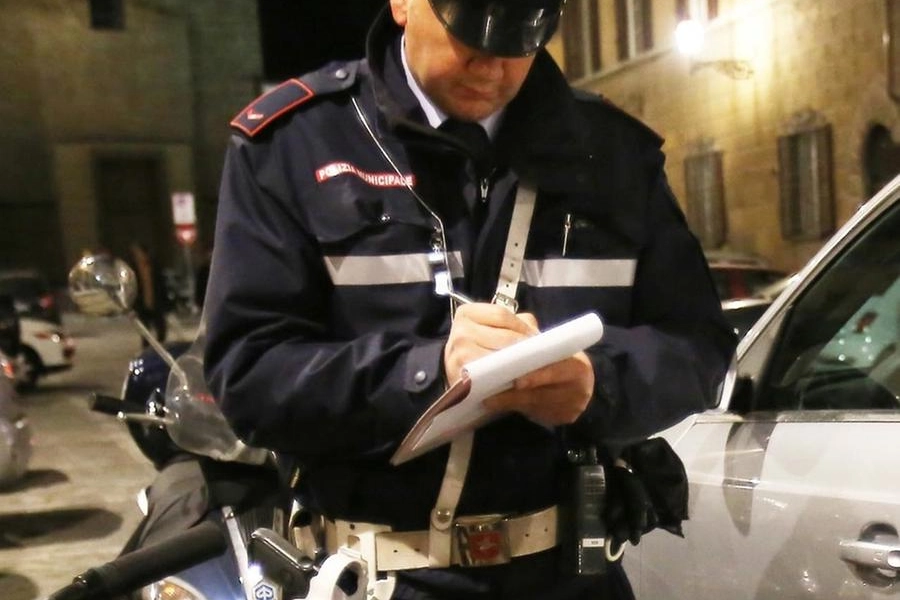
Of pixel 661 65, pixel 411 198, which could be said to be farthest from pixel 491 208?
pixel 661 65

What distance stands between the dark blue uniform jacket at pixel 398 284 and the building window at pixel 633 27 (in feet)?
51.4

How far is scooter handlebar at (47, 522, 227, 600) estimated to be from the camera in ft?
3.68

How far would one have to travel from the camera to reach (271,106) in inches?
60.1

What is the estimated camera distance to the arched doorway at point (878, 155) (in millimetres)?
12836

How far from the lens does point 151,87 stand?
27.4 meters

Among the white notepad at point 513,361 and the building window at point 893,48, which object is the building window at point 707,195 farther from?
the white notepad at point 513,361

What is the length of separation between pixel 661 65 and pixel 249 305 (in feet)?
53.1

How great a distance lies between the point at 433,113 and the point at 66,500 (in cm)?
591

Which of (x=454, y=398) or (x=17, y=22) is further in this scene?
(x=17, y=22)

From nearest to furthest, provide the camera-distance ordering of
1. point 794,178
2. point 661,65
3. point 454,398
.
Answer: point 454,398
point 794,178
point 661,65

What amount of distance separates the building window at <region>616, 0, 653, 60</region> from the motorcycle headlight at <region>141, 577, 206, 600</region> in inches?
594

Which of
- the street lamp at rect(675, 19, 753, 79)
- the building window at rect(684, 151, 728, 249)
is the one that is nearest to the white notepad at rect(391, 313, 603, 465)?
the street lamp at rect(675, 19, 753, 79)

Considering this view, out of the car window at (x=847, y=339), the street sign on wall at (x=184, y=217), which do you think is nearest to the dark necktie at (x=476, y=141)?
the car window at (x=847, y=339)

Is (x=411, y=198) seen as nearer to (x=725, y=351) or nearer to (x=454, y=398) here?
(x=454, y=398)
